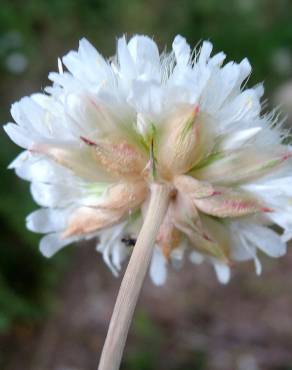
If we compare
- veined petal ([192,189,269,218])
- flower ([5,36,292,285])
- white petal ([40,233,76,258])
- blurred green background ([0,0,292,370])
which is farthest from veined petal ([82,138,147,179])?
blurred green background ([0,0,292,370])

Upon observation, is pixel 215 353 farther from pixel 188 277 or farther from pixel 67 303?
pixel 67 303

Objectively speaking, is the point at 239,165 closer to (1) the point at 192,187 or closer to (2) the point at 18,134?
(1) the point at 192,187

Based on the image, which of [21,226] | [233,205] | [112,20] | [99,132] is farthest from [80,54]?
[112,20]

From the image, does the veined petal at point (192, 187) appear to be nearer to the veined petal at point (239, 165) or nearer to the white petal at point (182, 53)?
the veined petal at point (239, 165)

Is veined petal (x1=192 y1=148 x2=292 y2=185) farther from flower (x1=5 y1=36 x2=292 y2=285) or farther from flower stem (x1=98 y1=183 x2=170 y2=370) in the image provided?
flower stem (x1=98 y1=183 x2=170 y2=370)

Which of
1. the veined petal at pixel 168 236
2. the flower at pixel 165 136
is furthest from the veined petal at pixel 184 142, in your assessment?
the veined petal at pixel 168 236

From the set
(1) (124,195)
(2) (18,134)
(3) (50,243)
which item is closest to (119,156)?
(1) (124,195)
